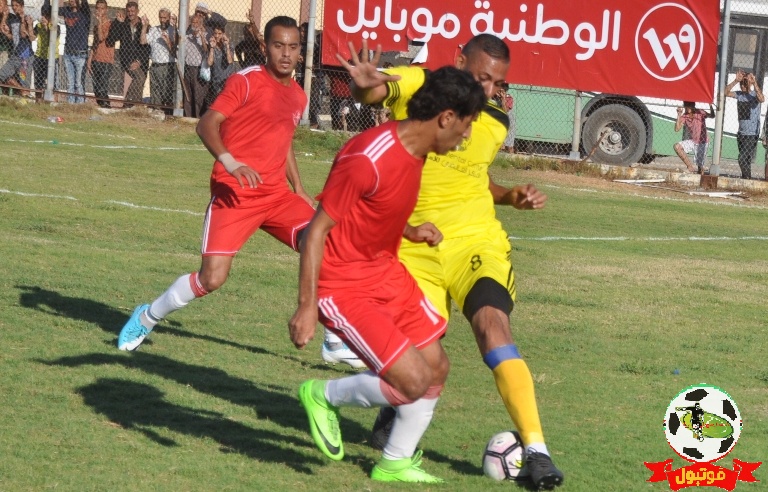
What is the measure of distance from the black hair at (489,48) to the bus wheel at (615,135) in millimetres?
14669

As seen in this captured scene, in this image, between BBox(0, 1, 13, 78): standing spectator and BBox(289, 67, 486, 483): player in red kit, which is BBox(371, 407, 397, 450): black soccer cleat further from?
BBox(0, 1, 13, 78): standing spectator

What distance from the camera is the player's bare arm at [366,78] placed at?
Answer: 6.15 m

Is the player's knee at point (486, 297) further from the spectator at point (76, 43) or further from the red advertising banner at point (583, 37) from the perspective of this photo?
the spectator at point (76, 43)

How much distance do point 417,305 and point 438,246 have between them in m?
0.83

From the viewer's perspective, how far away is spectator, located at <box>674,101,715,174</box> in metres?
20.8

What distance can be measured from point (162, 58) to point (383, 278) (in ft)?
55.2

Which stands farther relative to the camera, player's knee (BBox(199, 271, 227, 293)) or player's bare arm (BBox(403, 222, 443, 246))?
player's knee (BBox(199, 271, 227, 293))

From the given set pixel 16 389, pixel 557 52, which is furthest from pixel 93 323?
pixel 557 52

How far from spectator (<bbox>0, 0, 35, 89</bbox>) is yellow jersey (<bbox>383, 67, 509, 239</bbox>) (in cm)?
1707

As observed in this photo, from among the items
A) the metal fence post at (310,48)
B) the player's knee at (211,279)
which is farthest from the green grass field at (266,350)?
the metal fence post at (310,48)

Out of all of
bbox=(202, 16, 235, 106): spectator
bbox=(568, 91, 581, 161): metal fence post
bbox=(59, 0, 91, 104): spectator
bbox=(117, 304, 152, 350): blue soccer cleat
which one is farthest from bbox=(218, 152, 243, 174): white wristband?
bbox=(59, 0, 91, 104): spectator

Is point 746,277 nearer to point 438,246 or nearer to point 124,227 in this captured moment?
point 124,227

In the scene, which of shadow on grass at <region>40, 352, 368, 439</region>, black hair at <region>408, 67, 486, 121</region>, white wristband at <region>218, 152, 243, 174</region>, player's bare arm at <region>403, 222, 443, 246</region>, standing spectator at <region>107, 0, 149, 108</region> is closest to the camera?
black hair at <region>408, 67, 486, 121</region>

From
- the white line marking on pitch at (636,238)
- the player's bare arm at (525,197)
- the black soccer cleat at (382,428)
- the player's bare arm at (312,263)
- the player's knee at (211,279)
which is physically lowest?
the black soccer cleat at (382,428)
